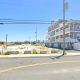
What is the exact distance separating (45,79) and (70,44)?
51.6 meters

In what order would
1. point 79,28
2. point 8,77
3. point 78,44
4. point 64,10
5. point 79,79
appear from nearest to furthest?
1. point 79,79
2. point 8,77
3. point 64,10
4. point 78,44
5. point 79,28

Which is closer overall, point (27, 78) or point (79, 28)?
point (27, 78)

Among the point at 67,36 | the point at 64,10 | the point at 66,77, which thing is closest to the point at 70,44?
the point at 67,36

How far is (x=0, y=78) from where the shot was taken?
1252 centimetres

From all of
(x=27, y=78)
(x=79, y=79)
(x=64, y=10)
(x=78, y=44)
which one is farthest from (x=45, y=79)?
(x=78, y=44)

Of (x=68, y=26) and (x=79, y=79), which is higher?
(x=68, y=26)

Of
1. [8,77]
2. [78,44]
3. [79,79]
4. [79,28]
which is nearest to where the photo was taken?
[79,79]

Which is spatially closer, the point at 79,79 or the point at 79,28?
the point at 79,79

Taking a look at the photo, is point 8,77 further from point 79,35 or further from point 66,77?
point 79,35

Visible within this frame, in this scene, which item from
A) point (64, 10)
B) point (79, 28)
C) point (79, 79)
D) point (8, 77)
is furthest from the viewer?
point (79, 28)

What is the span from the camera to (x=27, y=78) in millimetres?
12492

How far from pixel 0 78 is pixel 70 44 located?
51781 mm

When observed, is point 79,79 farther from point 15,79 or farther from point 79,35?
point 79,35

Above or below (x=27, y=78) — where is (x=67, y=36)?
above
